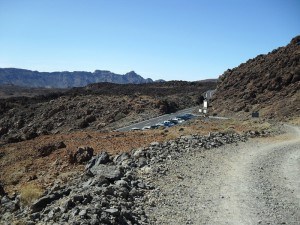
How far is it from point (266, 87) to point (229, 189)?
55.9 metres

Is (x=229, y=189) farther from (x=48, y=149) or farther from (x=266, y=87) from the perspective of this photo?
(x=266, y=87)

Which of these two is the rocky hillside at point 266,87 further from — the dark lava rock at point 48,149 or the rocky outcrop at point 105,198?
Answer: the rocky outcrop at point 105,198

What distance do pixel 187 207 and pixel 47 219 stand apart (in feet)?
16.6

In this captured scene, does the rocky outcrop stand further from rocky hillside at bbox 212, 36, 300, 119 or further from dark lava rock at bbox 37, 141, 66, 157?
rocky hillside at bbox 212, 36, 300, 119

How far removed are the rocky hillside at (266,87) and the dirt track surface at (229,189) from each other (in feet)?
111

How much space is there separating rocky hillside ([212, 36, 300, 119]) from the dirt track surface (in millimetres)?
33975

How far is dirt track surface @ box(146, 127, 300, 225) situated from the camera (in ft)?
42.0

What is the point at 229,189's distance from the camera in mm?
15836

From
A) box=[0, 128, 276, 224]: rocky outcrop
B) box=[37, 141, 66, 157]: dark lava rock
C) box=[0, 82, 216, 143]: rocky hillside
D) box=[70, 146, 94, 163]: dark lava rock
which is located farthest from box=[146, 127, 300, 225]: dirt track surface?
box=[0, 82, 216, 143]: rocky hillside

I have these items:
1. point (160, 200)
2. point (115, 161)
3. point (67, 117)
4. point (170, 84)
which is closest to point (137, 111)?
point (67, 117)

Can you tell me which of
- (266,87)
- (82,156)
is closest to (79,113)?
(266,87)

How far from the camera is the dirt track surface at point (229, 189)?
12805mm

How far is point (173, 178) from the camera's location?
1714 centimetres

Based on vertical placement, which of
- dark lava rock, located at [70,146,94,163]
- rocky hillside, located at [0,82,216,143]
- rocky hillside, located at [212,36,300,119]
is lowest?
rocky hillside, located at [0,82,216,143]
